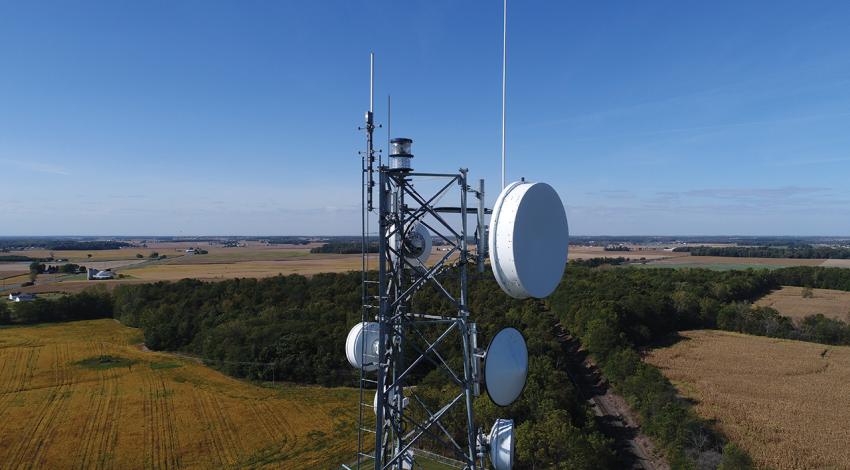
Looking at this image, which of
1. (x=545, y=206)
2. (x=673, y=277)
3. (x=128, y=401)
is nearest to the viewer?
(x=545, y=206)

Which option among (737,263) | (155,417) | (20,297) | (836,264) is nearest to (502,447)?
(155,417)

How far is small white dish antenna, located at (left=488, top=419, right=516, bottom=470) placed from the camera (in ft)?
31.4

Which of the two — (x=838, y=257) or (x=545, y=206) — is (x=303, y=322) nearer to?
(x=545, y=206)

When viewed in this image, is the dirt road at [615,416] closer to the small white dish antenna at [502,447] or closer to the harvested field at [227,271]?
the small white dish antenna at [502,447]

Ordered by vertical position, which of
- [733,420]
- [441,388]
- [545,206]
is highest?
[545,206]

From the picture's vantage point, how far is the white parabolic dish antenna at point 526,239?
8438 mm

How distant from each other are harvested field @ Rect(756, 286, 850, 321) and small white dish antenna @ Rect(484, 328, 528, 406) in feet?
209

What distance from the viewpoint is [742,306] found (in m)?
56.3

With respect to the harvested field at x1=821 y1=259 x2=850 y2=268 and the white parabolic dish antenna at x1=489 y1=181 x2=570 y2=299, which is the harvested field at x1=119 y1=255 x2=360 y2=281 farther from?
the harvested field at x1=821 y1=259 x2=850 y2=268

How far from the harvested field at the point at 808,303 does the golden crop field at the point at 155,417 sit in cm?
5936

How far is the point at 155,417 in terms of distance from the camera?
91.7ft

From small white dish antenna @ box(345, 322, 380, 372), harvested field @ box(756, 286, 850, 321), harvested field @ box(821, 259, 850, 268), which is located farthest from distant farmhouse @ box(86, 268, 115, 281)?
→ harvested field @ box(821, 259, 850, 268)

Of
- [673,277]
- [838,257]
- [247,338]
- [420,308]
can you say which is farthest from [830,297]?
[838,257]

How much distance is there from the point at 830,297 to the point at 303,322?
80.4m
